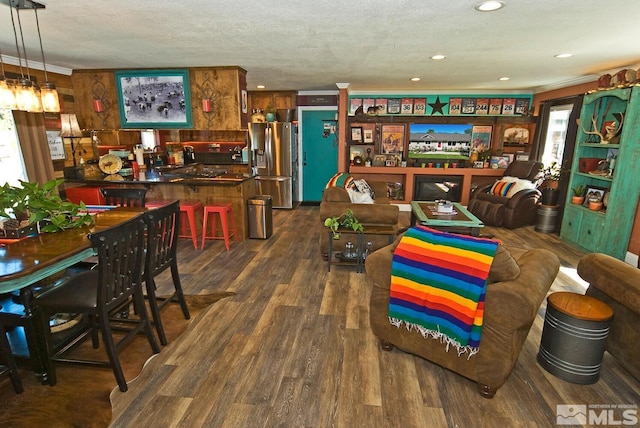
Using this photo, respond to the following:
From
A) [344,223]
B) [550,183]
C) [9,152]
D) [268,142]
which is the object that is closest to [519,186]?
[550,183]

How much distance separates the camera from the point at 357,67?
181 inches

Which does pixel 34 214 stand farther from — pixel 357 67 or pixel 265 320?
pixel 357 67

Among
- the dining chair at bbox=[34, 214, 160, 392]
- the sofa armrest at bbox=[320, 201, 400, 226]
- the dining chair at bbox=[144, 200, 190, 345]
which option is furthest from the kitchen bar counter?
the dining chair at bbox=[34, 214, 160, 392]

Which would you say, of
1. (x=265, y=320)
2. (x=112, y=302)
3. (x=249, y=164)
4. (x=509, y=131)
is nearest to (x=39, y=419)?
(x=112, y=302)

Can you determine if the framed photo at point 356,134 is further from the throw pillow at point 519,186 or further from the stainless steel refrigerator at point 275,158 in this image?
the throw pillow at point 519,186

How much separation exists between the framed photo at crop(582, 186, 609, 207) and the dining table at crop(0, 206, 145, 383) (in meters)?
5.66

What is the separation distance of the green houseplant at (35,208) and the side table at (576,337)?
3414 millimetres

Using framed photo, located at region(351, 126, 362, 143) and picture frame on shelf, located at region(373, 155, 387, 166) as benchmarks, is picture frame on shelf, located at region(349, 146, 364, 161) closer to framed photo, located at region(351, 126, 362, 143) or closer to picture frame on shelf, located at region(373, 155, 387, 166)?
framed photo, located at region(351, 126, 362, 143)

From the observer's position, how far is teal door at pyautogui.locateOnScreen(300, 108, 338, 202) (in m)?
7.31

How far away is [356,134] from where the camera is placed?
24.3ft

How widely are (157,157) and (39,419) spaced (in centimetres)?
523

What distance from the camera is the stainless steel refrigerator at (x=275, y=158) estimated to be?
6.76 metres

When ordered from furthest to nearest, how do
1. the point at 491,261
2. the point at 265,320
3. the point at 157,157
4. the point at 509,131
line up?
the point at 509,131, the point at 157,157, the point at 265,320, the point at 491,261

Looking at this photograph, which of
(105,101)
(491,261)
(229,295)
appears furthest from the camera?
(105,101)
